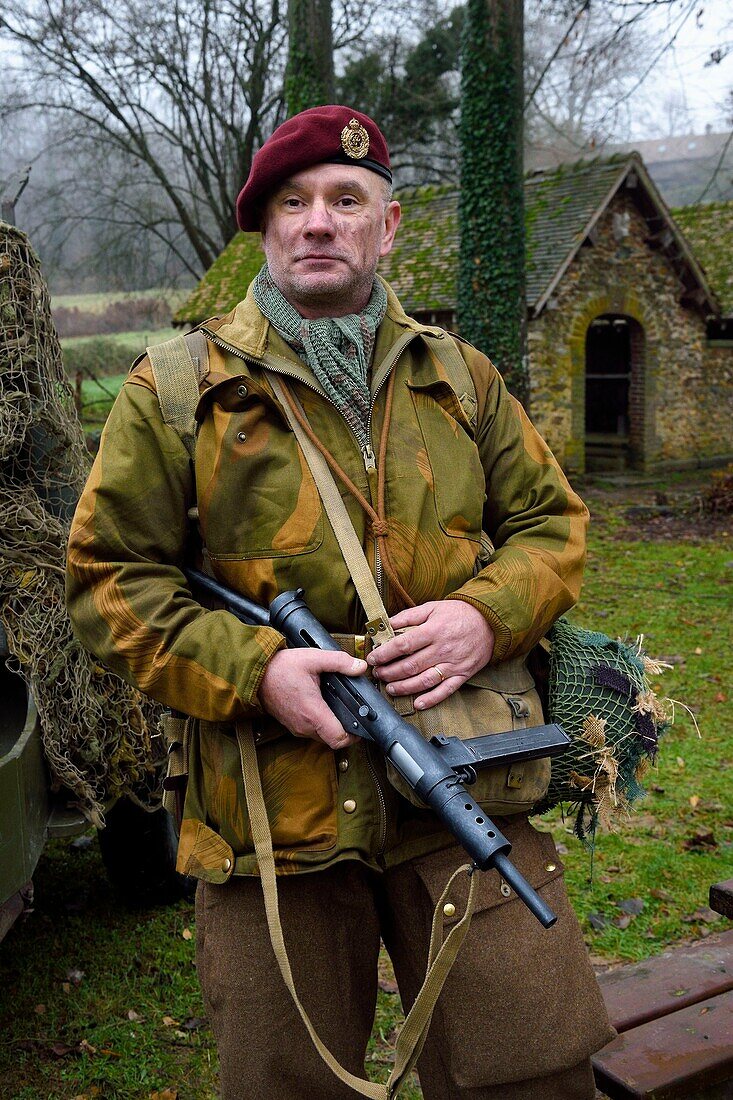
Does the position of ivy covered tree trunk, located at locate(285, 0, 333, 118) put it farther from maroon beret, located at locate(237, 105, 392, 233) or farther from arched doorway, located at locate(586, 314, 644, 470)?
maroon beret, located at locate(237, 105, 392, 233)

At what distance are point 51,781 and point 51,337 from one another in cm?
169

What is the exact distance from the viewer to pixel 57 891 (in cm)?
458

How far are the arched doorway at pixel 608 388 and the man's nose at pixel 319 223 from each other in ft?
53.3

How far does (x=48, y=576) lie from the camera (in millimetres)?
3861

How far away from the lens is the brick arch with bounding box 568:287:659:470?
16.2 meters

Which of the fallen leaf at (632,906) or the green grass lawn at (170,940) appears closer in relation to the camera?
the green grass lawn at (170,940)

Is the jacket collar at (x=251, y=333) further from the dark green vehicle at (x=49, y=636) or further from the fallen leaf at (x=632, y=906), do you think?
the fallen leaf at (x=632, y=906)

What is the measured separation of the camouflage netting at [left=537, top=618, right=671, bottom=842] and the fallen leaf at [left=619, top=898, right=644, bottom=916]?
201 cm

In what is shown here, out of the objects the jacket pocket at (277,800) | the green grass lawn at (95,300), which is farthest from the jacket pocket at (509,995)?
the green grass lawn at (95,300)

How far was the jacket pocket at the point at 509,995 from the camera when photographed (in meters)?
2.14

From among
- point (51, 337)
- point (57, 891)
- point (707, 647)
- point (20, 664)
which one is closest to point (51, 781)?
point (20, 664)

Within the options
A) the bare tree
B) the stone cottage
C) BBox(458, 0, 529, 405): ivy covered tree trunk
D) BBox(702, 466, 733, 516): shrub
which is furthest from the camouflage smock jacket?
the bare tree

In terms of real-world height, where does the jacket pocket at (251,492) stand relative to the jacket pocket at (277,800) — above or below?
above

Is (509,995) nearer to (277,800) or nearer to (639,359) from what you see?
(277,800)
